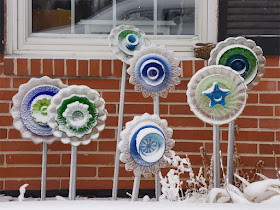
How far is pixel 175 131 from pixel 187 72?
1.28 ft

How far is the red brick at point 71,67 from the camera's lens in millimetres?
2888

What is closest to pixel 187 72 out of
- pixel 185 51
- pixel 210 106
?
pixel 185 51

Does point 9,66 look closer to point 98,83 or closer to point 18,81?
point 18,81

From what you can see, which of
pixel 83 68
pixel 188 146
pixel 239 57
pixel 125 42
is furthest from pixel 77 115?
pixel 188 146

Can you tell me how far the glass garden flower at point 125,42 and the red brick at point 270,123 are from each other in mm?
1075

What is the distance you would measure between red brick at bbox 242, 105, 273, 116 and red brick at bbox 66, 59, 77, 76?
1.11 m

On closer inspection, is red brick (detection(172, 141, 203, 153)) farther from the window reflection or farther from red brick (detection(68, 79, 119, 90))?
the window reflection

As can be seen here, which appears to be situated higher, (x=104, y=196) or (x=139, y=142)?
(x=139, y=142)

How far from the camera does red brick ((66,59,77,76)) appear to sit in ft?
9.48

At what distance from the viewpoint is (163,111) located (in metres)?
2.97

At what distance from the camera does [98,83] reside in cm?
294

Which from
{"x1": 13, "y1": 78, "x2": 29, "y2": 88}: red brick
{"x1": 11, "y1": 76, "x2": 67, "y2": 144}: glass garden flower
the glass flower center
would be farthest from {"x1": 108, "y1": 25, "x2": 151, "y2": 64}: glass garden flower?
{"x1": 13, "y1": 78, "x2": 29, "y2": 88}: red brick

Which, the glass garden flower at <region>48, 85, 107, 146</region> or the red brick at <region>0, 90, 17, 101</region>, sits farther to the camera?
the red brick at <region>0, 90, 17, 101</region>

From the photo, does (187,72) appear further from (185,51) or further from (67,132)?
(67,132)
